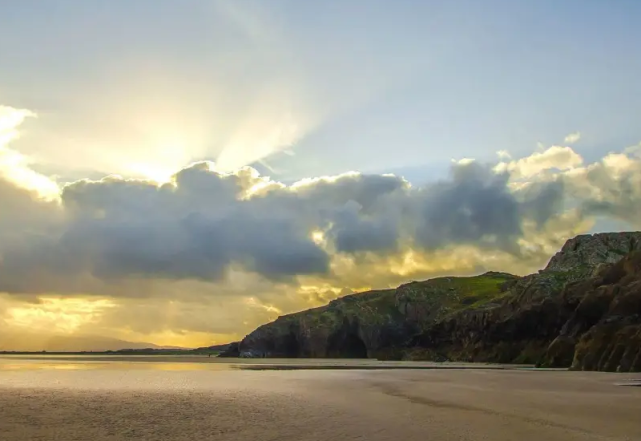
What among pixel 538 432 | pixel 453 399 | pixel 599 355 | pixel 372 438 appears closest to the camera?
pixel 372 438

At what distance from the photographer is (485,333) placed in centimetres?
15825

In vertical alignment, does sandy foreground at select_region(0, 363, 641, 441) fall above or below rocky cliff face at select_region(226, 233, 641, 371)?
below

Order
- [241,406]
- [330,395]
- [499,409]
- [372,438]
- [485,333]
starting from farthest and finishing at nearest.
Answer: [485,333], [330,395], [241,406], [499,409], [372,438]

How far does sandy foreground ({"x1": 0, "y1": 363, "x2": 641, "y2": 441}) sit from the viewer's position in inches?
1053

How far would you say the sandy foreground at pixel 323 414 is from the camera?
26.8m

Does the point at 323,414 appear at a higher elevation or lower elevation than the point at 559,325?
lower

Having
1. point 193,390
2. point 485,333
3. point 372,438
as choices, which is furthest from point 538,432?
point 485,333

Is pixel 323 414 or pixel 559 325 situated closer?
pixel 323 414

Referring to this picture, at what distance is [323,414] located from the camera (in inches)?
1368

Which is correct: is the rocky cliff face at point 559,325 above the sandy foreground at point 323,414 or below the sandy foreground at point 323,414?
above

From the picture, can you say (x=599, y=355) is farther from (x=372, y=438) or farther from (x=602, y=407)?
(x=372, y=438)

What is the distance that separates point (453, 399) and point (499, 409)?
24.6ft

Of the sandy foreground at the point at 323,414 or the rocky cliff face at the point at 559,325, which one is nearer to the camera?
the sandy foreground at the point at 323,414

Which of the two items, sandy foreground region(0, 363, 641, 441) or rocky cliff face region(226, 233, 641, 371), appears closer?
sandy foreground region(0, 363, 641, 441)
